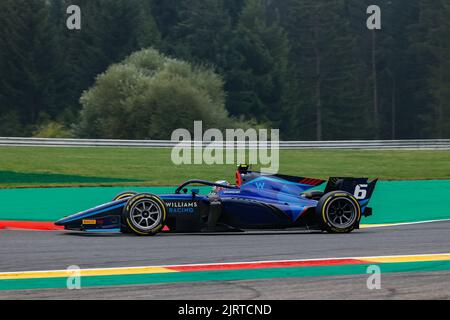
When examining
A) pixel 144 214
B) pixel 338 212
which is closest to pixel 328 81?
pixel 338 212

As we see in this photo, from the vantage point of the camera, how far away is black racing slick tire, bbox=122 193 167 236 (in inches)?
496

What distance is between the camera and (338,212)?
522 inches

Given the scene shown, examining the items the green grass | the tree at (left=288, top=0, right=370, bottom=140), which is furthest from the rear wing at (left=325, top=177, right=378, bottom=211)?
the tree at (left=288, top=0, right=370, bottom=140)

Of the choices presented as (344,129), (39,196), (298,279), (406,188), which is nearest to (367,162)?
(406,188)

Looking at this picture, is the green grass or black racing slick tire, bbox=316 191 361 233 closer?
black racing slick tire, bbox=316 191 361 233

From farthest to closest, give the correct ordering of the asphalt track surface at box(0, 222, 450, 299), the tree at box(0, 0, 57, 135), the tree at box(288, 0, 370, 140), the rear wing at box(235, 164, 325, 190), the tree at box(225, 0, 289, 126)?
the tree at box(288, 0, 370, 140), the tree at box(225, 0, 289, 126), the tree at box(0, 0, 57, 135), the rear wing at box(235, 164, 325, 190), the asphalt track surface at box(0, 222, 450, 299)

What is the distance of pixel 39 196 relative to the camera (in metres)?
20.1

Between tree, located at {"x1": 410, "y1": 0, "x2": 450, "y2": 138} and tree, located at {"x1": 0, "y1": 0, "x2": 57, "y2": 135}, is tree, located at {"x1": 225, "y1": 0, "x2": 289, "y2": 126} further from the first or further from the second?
tree, located at {"x1": 0, "y1": 0, "x2": 57, "y2": 135}

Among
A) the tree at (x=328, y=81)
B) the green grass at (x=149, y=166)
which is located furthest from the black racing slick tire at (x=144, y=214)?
the tree at (x=328, y=81)

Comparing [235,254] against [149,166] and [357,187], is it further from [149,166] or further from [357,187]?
[149,166]

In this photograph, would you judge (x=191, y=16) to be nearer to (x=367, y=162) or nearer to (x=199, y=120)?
(x=199, y=120)

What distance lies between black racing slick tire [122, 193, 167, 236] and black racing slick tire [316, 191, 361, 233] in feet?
7.28

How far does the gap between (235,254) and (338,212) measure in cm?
289

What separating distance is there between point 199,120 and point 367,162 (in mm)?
16961
